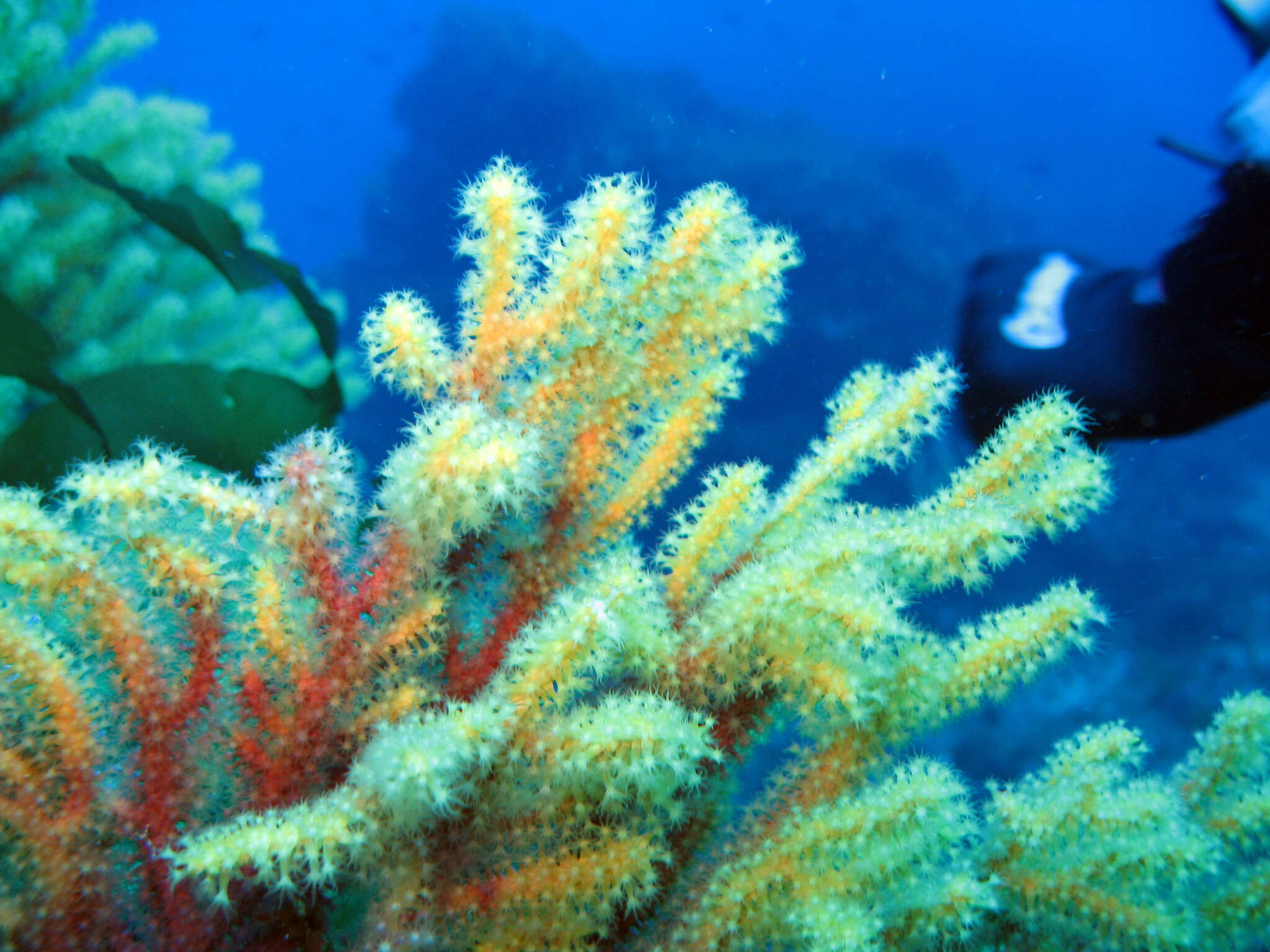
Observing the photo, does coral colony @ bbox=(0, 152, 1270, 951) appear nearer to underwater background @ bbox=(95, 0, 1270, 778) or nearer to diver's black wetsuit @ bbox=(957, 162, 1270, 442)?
diver's black wetsuit @ bbox=(957, 162, 1270, 442)

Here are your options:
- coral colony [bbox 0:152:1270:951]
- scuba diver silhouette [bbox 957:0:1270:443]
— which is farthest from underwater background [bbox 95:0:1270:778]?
coral colony [bbox 0:152:1270:951]

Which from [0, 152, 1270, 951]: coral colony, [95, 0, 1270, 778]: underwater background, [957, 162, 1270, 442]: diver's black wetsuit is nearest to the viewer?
[0, 152, 1270, 951]: coral colony

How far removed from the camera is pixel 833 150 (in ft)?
9.90

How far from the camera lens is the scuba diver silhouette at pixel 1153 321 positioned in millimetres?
2557

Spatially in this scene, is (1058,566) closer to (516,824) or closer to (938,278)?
(938,278)

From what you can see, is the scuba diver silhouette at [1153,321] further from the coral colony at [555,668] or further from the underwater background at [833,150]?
the coral colony at [555,668]

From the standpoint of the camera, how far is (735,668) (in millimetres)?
1434

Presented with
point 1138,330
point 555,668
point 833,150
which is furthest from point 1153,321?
point 555,668

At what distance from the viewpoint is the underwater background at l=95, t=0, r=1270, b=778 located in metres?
2.84

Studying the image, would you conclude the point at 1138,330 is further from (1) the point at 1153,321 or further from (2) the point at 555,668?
(2) the point at 555,668

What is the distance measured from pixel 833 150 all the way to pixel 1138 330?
1401 millimetres

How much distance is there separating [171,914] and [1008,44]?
3.89m

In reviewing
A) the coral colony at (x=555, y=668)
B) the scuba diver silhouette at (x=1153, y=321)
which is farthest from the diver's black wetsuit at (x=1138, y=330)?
the coral colony at (x=555, y=668)

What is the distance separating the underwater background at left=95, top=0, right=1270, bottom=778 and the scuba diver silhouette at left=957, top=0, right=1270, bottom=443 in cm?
8
